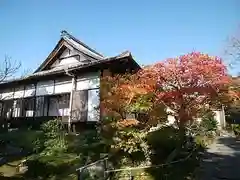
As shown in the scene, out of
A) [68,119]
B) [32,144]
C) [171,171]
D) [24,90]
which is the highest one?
[24,90]

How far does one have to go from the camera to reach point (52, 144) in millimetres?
13602

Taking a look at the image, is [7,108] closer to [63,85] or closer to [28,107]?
[28,107]

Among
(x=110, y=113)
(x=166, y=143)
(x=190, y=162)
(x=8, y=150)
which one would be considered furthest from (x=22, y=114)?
(x=190, y=162)

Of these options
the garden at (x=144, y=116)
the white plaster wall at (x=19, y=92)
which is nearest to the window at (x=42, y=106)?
the white plaster wall at (x=19, y=92)

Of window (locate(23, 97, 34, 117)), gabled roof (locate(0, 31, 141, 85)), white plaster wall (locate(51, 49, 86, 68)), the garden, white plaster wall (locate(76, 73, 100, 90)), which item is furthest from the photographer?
white plaster wall (locate(51, 49, 86, 68))

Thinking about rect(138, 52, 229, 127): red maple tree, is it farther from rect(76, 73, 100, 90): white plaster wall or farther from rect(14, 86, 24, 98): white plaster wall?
rect(14, 86, 24, 98): white plaster wall

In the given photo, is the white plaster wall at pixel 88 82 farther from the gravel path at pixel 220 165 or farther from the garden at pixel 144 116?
the gravel path at pixel 220 165

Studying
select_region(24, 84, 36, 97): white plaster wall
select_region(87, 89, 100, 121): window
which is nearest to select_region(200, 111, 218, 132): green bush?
select_region(87, 89, 100, 121): window

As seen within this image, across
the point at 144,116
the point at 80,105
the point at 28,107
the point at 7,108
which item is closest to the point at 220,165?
the point at 144,116

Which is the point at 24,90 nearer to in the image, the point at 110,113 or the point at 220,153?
the point at 110,113

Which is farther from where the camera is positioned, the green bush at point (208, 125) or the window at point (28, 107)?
the green bush at point (208, 125)

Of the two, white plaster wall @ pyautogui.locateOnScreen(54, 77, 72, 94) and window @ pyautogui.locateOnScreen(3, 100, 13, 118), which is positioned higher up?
white plaster wall @ pyautogui.locateOnScreen(54, 77, 72, 94)

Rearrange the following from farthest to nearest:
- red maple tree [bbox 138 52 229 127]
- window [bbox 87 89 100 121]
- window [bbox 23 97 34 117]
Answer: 1. window [bbox 23 97 34 117]
2. window [bbox 87 89 100 121]
3. red maple tree [bbox 138 52 229 127]

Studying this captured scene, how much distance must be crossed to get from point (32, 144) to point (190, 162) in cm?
937
